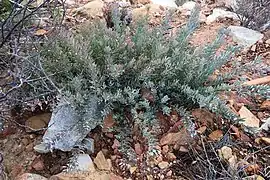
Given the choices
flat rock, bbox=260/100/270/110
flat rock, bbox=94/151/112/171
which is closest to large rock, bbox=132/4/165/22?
flat rock, bbox=260/100/270/110

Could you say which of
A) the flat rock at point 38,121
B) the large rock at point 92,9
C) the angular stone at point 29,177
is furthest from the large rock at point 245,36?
the angular stone at point 29,177

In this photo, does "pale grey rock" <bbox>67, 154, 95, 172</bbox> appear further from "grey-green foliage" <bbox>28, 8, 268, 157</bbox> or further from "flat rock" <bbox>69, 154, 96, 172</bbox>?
"grey-green foliage" <bbox>28, 8, 268, 157</bbox>

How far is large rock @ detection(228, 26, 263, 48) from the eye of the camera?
2.49 metres

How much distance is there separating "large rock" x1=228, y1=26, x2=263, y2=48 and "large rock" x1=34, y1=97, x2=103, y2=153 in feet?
3.30

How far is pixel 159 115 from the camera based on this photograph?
1.90 m

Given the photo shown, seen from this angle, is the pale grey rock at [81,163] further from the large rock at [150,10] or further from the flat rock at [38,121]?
the large rock at [150,10]

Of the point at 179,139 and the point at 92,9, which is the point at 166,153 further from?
the point at 92,9

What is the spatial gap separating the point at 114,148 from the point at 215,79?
1.68 feet

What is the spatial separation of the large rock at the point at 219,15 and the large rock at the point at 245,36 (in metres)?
0.18

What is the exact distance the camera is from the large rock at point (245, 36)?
2.49m

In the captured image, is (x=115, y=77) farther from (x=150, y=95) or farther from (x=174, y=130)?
(x=174, y=130)

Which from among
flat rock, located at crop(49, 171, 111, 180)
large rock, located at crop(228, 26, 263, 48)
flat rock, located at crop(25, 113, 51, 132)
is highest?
large rock, located at crop(228, 26, 263, 48)

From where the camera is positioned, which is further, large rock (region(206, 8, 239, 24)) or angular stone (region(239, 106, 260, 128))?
large rock (region(206, 8, 239, 24))

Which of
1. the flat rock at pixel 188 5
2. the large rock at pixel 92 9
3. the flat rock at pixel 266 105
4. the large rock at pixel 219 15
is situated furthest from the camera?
the flat rock at pixel 188 5
